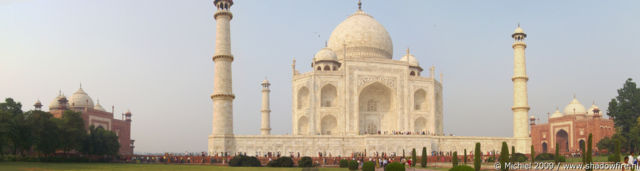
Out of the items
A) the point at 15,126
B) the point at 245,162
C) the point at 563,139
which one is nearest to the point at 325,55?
the point at 245,162

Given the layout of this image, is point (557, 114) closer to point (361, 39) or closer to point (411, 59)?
point (411, 59)

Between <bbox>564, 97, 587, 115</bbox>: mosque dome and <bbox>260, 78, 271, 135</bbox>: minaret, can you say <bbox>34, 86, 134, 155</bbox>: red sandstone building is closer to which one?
<bbox>260, 78, 271, 135</bbox>: minaret

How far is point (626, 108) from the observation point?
4119 centimetres

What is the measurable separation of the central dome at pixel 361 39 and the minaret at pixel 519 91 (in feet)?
35.4

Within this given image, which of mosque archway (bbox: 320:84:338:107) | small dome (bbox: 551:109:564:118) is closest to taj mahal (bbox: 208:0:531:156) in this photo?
mosque archway (bbox: 320:84:338:107)

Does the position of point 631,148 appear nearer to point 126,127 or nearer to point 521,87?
point 521,87

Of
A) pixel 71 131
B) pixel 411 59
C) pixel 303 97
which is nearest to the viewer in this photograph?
pixel 71 131

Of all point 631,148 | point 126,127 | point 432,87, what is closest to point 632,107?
point 631,148

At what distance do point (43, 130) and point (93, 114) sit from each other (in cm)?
1598

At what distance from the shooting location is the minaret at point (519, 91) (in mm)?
39812

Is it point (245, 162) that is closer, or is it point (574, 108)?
point (245, 162)

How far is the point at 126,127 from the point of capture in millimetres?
51062

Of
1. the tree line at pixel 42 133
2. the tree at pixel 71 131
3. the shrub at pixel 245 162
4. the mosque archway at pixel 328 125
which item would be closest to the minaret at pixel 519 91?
the mosque archway at pixel 328 125

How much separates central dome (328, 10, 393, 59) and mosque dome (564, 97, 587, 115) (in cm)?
2216
